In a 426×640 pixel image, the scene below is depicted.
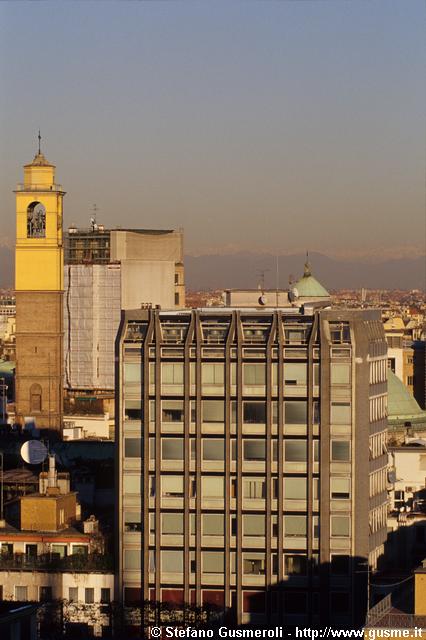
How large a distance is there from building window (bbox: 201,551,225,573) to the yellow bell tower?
45074 millimetres

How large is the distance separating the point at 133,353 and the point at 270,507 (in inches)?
221

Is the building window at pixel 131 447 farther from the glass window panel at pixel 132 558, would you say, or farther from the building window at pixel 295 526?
the building window at pixel 295 526

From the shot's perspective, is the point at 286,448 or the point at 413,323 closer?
the point at 286,448

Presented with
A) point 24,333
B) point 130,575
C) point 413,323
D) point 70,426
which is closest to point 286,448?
point 130,575

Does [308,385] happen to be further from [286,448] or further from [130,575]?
[130,575]

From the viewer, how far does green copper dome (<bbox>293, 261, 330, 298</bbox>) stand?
118125 millimetres

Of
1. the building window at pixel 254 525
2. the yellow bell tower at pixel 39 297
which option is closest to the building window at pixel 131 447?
the building window at pixel 254 525

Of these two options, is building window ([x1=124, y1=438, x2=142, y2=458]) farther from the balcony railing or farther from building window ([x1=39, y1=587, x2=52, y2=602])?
building window ([x1=39, y1=587, x2=52, y2=602])

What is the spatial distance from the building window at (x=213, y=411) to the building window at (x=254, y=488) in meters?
1.83

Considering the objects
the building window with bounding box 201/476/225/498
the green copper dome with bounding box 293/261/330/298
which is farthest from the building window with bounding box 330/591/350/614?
the green copper dome with bounding box 293/261/330/298

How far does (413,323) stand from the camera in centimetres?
19850

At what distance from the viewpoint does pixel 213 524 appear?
Answer: 61.4 m

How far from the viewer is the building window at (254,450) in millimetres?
61344

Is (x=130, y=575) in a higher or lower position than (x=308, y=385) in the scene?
lower
